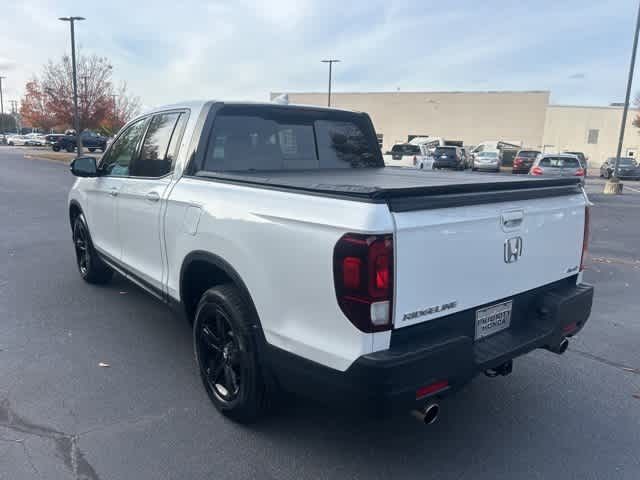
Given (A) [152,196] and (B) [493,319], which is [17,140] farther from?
(B) [493,319]

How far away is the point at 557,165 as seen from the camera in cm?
1803

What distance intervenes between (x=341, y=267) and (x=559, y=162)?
1830cm

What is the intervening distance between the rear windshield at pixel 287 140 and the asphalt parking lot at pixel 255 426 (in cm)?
168

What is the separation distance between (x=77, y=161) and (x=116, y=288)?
1598 millimetres

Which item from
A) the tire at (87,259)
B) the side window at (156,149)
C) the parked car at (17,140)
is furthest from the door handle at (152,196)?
the parked car at (17,140)

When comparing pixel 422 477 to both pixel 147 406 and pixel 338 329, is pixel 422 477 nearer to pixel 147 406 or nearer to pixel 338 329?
pixel 338 329

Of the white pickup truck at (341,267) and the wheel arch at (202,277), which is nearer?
the white pickup truck at (341,267)

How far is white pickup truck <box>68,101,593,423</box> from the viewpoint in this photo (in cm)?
223

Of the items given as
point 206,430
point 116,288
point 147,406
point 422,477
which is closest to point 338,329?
point 422,477

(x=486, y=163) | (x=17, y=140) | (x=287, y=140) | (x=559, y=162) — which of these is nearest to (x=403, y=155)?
(x=559, y=162)

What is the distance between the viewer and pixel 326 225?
227cm

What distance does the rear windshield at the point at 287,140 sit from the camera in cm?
382

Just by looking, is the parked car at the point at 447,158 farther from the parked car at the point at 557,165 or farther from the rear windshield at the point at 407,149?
the parked car at the point at 557,165

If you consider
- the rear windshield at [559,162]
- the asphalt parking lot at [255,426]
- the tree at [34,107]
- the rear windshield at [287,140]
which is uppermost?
the tree at [34,107]
